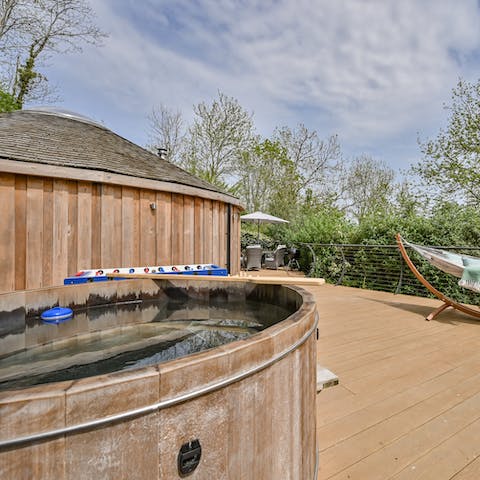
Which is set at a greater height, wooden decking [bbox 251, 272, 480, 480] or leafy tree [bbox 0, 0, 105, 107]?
leafy tree [bbox 0, 0, 105, 107]

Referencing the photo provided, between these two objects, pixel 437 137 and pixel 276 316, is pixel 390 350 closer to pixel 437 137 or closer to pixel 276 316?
pixel 276 316

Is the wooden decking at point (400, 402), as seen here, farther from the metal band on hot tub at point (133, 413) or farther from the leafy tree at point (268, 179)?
the leafy tree at point (268, 179)

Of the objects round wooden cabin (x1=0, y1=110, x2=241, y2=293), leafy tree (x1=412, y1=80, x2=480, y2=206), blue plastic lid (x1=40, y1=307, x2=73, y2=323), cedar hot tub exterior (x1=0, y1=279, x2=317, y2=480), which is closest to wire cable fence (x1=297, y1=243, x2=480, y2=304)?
round wooden cabin (x1=0, y1=110, x2=241, y2=293)

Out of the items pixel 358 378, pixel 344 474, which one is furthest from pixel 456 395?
→ pixel 344 474

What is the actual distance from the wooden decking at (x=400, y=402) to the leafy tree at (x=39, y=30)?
38.5 feet

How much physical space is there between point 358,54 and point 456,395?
9.14m

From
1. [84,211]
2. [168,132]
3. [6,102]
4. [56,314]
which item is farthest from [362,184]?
[56,314]

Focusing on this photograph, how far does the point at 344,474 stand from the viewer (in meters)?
1.44

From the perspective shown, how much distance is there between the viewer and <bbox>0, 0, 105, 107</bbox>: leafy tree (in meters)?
9.75

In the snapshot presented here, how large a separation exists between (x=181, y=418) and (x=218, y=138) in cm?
1484

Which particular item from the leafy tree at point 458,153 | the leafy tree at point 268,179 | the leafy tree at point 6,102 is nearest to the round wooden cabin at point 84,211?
the leafy tree at point 6,102

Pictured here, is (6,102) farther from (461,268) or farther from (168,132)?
(461,268)

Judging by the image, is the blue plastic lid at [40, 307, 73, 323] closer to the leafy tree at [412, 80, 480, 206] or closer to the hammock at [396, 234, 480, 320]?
the hammock at [396, 234, 480, 320]

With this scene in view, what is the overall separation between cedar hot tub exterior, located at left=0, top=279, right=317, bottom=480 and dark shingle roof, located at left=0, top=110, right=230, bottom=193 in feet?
11.9
